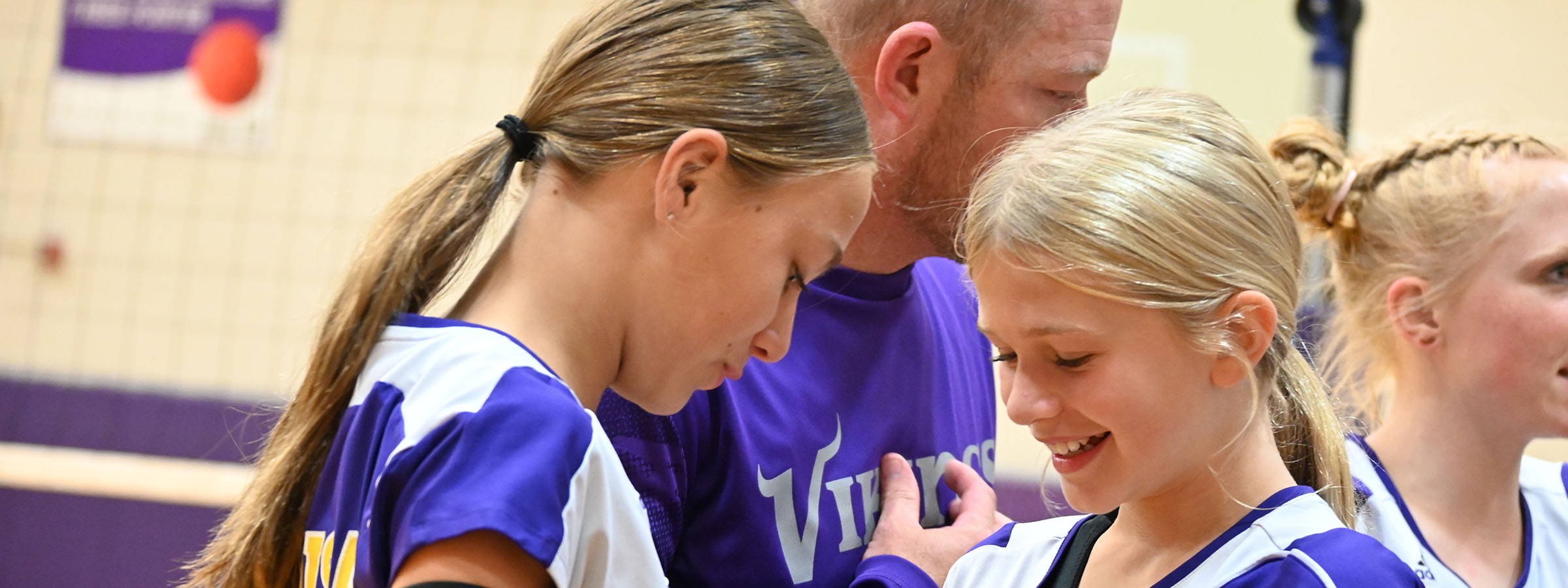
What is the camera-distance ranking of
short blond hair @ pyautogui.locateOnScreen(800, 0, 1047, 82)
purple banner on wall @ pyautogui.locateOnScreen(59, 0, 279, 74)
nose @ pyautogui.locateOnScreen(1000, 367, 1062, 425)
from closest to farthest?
nose @ pyautogui.locateOnScreen(1000, 367, 1062, 425) → short blond hair @ pyautogui.locateOnScreen(800, 0, 1047, 82) → purple banner on wall @ pyautogui.locateOnScreen(59, 0, 279, 74)

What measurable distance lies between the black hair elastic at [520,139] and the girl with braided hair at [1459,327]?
3.21 ft

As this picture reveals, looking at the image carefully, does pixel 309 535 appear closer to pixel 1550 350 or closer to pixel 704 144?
pixel 704 144

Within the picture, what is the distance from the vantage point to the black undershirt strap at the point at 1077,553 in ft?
3.75

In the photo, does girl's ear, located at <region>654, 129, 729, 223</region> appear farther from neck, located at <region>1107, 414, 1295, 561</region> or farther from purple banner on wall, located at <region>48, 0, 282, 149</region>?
purple banner on wall, located at <region>48, 0, 282, 149</region>

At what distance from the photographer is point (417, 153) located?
474 cm

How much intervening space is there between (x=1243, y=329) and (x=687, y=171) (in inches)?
18.8

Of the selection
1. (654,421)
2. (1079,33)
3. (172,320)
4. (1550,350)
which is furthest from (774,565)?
(172,320)

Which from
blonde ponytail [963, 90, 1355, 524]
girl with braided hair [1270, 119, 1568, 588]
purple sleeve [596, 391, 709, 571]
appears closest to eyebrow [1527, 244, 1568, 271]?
girl with braided hair [1270, 119, 1568, 588]

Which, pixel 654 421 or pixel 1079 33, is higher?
pixel 1079 33

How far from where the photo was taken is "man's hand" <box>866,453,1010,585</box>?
123 centimetres

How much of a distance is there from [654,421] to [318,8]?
167 inches

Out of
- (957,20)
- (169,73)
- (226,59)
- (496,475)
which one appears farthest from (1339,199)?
(169,73)

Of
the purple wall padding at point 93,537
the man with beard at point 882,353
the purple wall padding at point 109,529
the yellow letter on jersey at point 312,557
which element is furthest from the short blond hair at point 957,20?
the purple wall padding at point 93,537

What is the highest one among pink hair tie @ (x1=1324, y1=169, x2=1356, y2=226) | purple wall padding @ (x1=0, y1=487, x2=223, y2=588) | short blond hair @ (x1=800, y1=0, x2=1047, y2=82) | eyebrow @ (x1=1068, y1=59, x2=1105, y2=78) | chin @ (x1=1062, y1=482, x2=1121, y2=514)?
short blond hair @ (x1=800, y1=0, x2=1047, y2=82)
